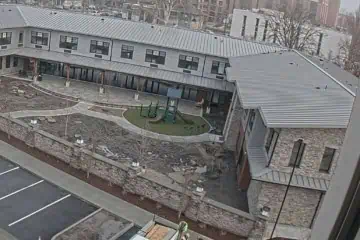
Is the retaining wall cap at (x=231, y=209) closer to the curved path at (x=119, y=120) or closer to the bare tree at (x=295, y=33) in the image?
the curved path at (x=119, y=120)

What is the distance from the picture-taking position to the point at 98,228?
440 inches

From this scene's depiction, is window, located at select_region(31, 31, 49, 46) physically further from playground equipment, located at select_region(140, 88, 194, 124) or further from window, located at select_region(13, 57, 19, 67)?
playground equipment, located at select_region(140, 88, 194, 124)

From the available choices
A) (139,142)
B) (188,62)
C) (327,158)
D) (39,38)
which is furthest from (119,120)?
(327,158)

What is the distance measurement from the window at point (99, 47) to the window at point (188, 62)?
430 cm

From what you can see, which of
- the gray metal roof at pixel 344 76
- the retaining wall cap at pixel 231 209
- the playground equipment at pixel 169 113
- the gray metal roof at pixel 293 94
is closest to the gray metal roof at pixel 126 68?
the playground equipment at pixel 169 113

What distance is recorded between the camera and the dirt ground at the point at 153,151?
14.2 metres

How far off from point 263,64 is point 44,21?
13557 mm

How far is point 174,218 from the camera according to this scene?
12.3m

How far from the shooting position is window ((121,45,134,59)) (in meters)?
25.4

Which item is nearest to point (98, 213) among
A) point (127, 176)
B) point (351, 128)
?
point (127, 176)

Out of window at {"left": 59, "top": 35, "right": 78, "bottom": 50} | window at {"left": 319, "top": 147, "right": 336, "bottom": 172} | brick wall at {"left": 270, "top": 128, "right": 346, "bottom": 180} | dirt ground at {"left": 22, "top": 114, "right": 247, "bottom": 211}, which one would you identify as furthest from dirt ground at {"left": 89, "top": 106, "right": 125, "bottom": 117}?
window at {"left": 319, "top": 147, "right": 336, "bottom": 172}

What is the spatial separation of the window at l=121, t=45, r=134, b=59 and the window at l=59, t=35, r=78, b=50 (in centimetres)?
279

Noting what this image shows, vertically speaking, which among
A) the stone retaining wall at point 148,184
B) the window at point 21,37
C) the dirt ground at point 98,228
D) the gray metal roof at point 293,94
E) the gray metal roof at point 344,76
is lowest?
the dirt ground at point 98,228

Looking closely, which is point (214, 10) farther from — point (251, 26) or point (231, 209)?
point (231, 209)
